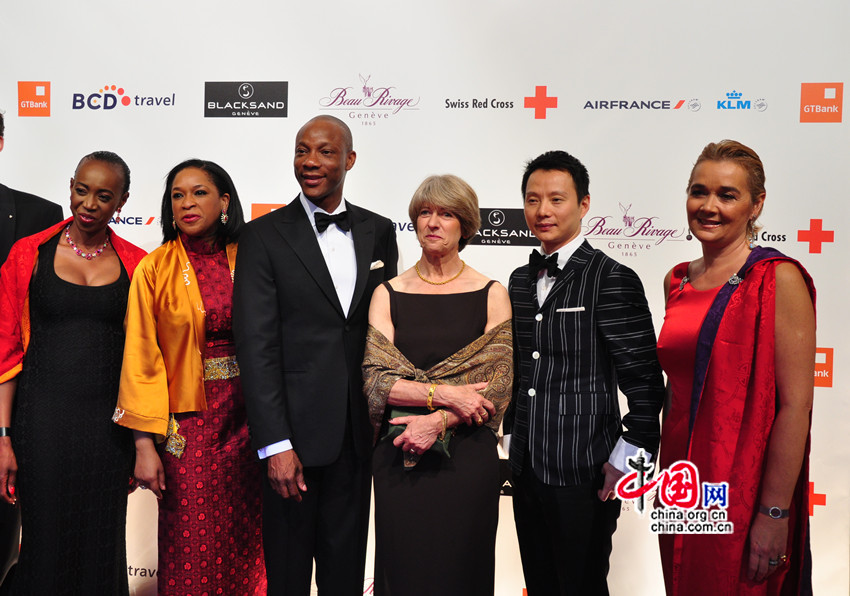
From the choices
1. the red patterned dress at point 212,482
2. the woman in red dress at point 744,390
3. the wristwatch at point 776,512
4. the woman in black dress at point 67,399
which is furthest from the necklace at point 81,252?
the wristwatch at point 776,512

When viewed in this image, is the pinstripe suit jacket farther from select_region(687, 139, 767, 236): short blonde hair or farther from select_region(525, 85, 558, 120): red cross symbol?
select_region(525, 85, 558, 120): red cross symbol

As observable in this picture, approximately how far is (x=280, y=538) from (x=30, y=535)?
0.99 metres

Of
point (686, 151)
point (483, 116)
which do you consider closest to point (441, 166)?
point (483, 116)

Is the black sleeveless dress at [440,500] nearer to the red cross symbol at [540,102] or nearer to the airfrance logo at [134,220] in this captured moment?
the red cross symbol at [540,102]

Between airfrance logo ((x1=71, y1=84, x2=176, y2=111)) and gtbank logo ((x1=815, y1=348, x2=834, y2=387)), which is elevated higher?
airfrance logo ((x1=71, y1=84, x2=176, y2=111))

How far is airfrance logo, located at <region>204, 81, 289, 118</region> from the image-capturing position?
136 inches

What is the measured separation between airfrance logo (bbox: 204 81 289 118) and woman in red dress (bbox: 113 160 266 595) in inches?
43.4

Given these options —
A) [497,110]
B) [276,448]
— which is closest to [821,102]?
[497,110]

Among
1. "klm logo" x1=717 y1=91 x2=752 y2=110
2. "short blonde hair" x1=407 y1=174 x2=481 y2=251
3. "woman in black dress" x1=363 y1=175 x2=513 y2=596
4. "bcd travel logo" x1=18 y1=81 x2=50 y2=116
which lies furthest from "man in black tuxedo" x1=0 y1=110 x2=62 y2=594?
"klm logo" x1=717 y1=91 x2=752 y2=110

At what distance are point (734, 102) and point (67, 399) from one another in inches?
131

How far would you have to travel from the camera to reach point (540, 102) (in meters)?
3.30

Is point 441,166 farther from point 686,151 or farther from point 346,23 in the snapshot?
point 686,151

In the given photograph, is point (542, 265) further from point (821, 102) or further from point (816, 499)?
point (816, 499)

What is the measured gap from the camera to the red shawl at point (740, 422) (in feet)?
6.19
